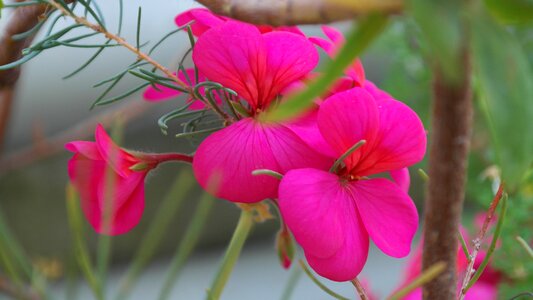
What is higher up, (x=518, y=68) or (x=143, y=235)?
(x=518, y=68)

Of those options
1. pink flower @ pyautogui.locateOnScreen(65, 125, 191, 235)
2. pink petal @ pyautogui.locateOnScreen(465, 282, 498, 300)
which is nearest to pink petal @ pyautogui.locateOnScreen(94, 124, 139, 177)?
pink flower @ pyautogui.locateOnScreen(65, 125, 191, 235)

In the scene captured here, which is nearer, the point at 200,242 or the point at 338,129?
the point at 338,129

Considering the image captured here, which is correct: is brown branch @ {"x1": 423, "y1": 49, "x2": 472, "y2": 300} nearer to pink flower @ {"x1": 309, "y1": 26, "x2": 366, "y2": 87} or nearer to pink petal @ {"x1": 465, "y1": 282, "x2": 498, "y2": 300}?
pink flower @ {"x1": 309, "y1": 26, "x2": 366, "y2": 87}

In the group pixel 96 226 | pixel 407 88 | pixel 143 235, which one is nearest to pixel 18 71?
pixel 96 226

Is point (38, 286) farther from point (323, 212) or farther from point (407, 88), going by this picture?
point (407, 88)

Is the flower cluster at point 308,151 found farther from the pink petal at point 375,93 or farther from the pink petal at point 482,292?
the pink petal at point 482,292

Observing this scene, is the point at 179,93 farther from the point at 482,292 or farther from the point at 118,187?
the point at 482,292

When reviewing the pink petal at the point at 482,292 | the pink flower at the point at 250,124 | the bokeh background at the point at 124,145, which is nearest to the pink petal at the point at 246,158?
the pink flower at the point at 250,124

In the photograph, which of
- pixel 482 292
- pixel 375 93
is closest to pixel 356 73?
pixel 375 93
